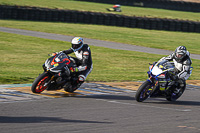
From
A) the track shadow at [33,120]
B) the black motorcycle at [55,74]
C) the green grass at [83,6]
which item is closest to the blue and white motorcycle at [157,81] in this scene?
the black motorcycle at [55,74]

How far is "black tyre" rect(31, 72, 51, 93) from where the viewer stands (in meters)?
10.1

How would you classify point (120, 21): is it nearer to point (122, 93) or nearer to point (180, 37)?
point (180, 37)

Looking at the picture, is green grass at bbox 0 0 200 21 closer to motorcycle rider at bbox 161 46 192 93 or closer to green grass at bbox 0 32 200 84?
green grass at bbox 0 32 200 84

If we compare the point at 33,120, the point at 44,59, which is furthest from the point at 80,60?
the point at 44,59

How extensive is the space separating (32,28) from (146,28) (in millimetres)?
11763

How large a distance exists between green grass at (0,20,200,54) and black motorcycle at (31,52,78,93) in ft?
55.8

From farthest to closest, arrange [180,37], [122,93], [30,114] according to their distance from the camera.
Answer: [180,37] → [122,93] → [30,114]

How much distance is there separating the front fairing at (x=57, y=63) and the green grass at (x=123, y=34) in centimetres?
1702

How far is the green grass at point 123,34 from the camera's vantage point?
29661 mm

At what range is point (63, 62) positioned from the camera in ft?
34.0

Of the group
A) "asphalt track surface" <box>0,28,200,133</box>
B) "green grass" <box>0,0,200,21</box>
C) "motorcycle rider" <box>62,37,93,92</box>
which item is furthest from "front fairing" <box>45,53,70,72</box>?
"green grass" <box>0,0,200,21</box>

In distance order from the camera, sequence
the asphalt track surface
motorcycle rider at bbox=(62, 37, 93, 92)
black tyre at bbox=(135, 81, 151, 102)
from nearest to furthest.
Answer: the asphalt track surface < black tyre at bbox=(135, 81, 151, 102) < motorcycle rider at bbox=(62, 37, 93, 92)

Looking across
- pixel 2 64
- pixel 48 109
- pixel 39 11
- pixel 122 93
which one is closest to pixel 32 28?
pixel 39 11

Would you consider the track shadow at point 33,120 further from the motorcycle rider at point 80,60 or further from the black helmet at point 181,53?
the black helmet at point 181,53
